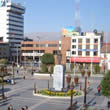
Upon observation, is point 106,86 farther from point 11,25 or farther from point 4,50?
point 11,25

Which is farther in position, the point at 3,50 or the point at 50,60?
the point at 3,50

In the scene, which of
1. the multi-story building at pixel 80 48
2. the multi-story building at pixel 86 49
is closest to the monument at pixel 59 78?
the multi-story building at pixel 80 48

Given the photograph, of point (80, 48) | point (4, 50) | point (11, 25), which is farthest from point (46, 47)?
point (11, 25)

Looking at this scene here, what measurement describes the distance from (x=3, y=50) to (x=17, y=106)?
82.4 m

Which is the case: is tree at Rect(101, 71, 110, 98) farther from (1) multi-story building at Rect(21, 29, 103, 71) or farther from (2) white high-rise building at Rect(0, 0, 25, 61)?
(2) white high-rise building at Rect(0, 0, 25, 61)

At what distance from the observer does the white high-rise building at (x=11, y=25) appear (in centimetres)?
11056

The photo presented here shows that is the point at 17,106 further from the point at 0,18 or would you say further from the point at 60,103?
the point at 0,18

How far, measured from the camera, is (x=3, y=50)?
101 meters

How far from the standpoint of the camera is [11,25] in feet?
368

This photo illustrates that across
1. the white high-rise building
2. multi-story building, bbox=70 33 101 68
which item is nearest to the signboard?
multi-story building, bbox=70 33 101 68

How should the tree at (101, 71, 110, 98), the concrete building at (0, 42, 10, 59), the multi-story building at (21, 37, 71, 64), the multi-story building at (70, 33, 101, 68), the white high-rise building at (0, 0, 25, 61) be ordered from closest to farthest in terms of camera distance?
the tree at (101, 71, 110, 98) < the multi-story building at (70, 33, 101, 68) < the multi-story building at (21, 37, 71, 64) < the concrete building at (0, 42, 10, 59) < the white high-rise building at (0, 0, 25, 61)

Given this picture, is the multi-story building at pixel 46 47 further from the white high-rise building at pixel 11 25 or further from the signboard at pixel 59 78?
the signboard at pixel 59 78

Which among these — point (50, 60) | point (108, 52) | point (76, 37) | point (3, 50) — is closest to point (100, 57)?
point (108, 52)

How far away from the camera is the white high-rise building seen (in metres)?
111
